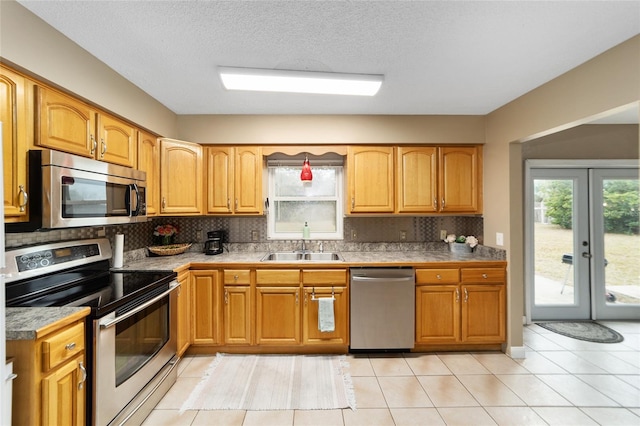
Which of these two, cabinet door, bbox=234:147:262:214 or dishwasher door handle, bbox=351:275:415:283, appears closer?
dishwasher door handle, bbox=351:275:415:283

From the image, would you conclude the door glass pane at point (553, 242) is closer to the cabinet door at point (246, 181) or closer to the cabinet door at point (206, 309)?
the cabinet door at point (246, 181)

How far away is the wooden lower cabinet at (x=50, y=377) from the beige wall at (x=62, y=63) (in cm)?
135

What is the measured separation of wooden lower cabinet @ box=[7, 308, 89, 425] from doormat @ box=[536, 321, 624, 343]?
4.35m

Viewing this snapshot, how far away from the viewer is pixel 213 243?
10.1ft

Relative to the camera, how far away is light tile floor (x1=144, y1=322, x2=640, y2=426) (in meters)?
1.93

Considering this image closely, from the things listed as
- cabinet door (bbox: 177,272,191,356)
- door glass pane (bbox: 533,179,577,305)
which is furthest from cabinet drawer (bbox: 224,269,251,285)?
door glass pane (bbox: 533,179,577,305)

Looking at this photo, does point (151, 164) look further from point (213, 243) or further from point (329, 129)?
point (329, 129)

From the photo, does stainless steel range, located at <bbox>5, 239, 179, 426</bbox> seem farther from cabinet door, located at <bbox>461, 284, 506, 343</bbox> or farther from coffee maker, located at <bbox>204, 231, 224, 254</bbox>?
cabinet door, located at <bbox>461, 284, 506, 343</bbox>

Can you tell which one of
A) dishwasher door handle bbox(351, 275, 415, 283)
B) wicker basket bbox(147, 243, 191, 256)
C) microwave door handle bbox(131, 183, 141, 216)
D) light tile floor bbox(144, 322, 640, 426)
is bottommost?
light tile floor bbox(144, 322, 640, 426)

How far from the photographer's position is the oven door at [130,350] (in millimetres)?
1536

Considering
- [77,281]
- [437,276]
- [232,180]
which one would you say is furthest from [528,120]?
[77,281]

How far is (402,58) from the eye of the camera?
77.0 inches

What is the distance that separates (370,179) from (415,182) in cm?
50

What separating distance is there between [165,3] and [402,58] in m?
1.44
